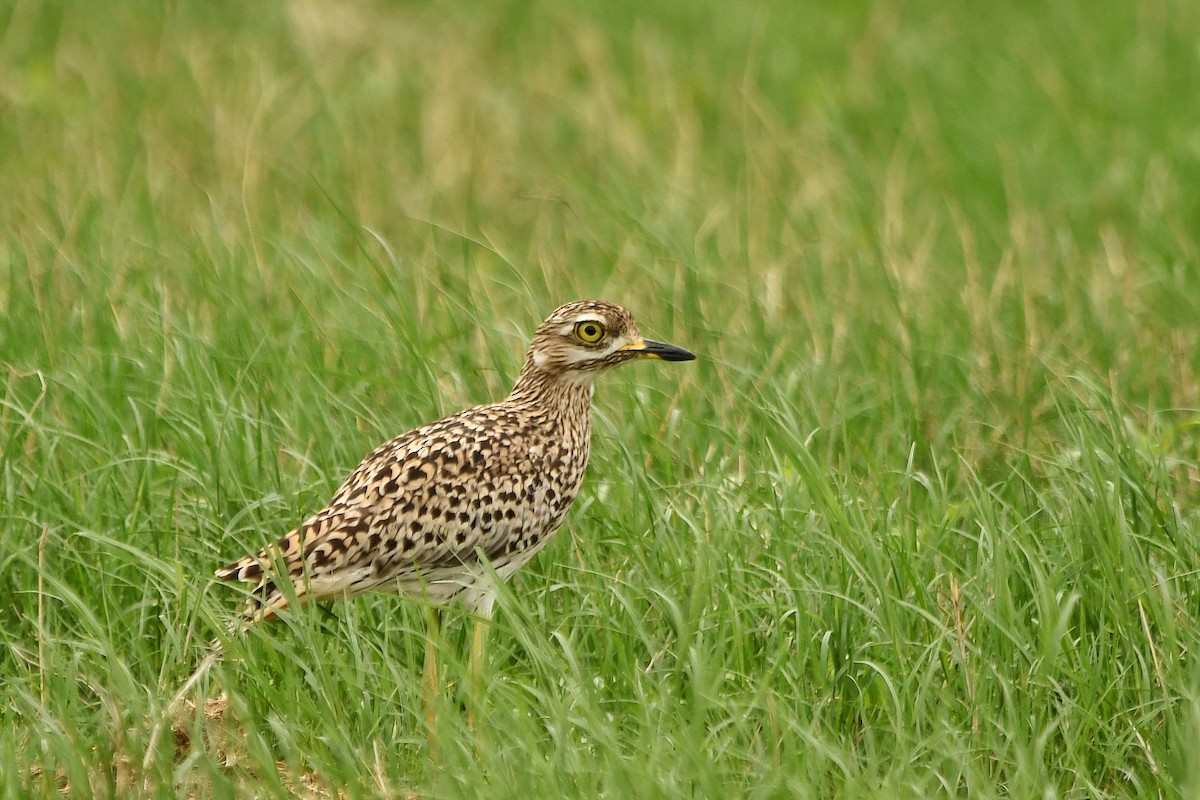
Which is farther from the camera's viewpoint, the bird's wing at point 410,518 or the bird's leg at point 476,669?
the bird's wing at point 410,518

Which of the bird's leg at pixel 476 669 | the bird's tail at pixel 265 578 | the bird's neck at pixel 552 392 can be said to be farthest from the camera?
the bird's neck at pixel 552 392

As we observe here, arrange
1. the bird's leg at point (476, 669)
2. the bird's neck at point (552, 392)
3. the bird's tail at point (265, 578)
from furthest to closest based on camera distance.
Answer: the bird's neck at point (552, 392) → the bird's tail at point (265, 578) → the bird's leg at point (476, 669)

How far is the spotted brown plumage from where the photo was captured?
4.95m

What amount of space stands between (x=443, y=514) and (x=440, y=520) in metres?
0.02

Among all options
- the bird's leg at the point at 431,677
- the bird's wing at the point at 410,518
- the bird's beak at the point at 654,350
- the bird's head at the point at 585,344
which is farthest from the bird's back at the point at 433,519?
the bird's beak at the point at 654,350

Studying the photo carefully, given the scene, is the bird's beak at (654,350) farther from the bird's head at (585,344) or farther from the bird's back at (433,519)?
the bird's back at (433,519)

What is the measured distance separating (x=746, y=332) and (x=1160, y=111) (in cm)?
405

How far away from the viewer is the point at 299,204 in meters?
8.84

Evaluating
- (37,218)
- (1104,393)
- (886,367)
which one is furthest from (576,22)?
(1104,393)

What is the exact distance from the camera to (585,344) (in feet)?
18.2

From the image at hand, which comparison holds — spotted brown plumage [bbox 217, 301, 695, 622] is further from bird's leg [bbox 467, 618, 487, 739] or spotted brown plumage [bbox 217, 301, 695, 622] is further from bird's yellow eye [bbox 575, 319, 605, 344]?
bird's leg [bbox 467, 618, 487, 739]

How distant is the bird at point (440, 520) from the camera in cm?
493

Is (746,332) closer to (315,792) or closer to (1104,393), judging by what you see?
(1104,393)

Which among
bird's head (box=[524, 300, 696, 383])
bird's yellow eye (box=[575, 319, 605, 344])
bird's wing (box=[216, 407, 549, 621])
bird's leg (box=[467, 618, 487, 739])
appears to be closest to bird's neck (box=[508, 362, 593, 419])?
bird's head (box=[524, 300, 696, 383])
